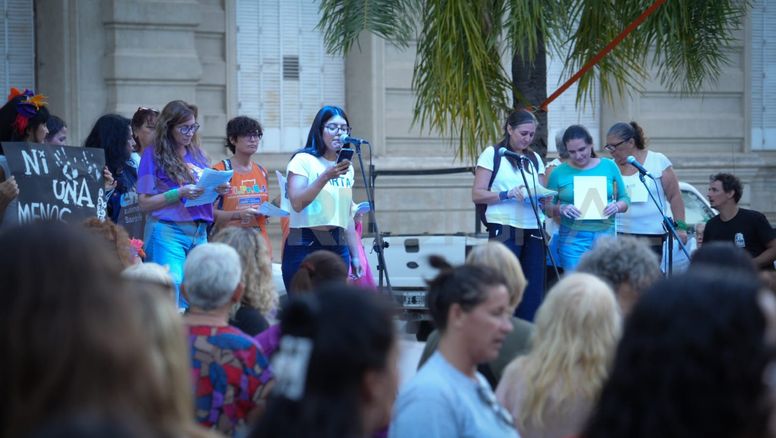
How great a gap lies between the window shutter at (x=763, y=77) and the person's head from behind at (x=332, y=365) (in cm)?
→ 1641

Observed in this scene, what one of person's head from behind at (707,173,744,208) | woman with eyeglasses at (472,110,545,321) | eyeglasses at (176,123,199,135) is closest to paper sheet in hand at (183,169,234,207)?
eyeglasses at (176,123,199,135)

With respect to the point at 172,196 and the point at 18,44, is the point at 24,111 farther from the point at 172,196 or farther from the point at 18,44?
the point at 18,44

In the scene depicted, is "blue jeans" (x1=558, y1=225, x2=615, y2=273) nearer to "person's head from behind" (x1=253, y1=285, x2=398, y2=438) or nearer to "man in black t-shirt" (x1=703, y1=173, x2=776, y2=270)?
"man in black t-shirt" (x1=703, y1=173, x2=776, y2=270)

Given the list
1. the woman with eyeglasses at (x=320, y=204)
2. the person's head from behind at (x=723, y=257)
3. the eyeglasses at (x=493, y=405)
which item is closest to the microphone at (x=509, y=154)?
the woman with eyeglasses at (x=320, y=204)

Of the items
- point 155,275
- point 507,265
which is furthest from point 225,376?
point 507,265

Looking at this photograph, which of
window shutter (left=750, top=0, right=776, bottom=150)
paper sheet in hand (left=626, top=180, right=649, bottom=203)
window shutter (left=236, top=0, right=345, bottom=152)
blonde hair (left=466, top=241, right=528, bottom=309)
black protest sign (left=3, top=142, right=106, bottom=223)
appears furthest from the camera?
window shutter (left=750, top=0, right=776, bottom=150)

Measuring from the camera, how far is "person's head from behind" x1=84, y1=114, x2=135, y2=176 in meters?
8.02

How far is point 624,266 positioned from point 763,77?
14.0 metres

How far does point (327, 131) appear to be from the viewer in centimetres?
797

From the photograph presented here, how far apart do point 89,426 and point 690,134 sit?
1639cm

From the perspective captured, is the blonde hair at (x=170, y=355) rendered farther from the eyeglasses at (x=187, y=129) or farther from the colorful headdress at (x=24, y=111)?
the colorful headdress at (x=24, y=111)

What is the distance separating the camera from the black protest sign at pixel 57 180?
23.0 feet

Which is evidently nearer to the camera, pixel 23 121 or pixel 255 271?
pixel 255 271

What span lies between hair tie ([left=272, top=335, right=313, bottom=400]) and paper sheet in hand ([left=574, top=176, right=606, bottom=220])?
21.4 feet
